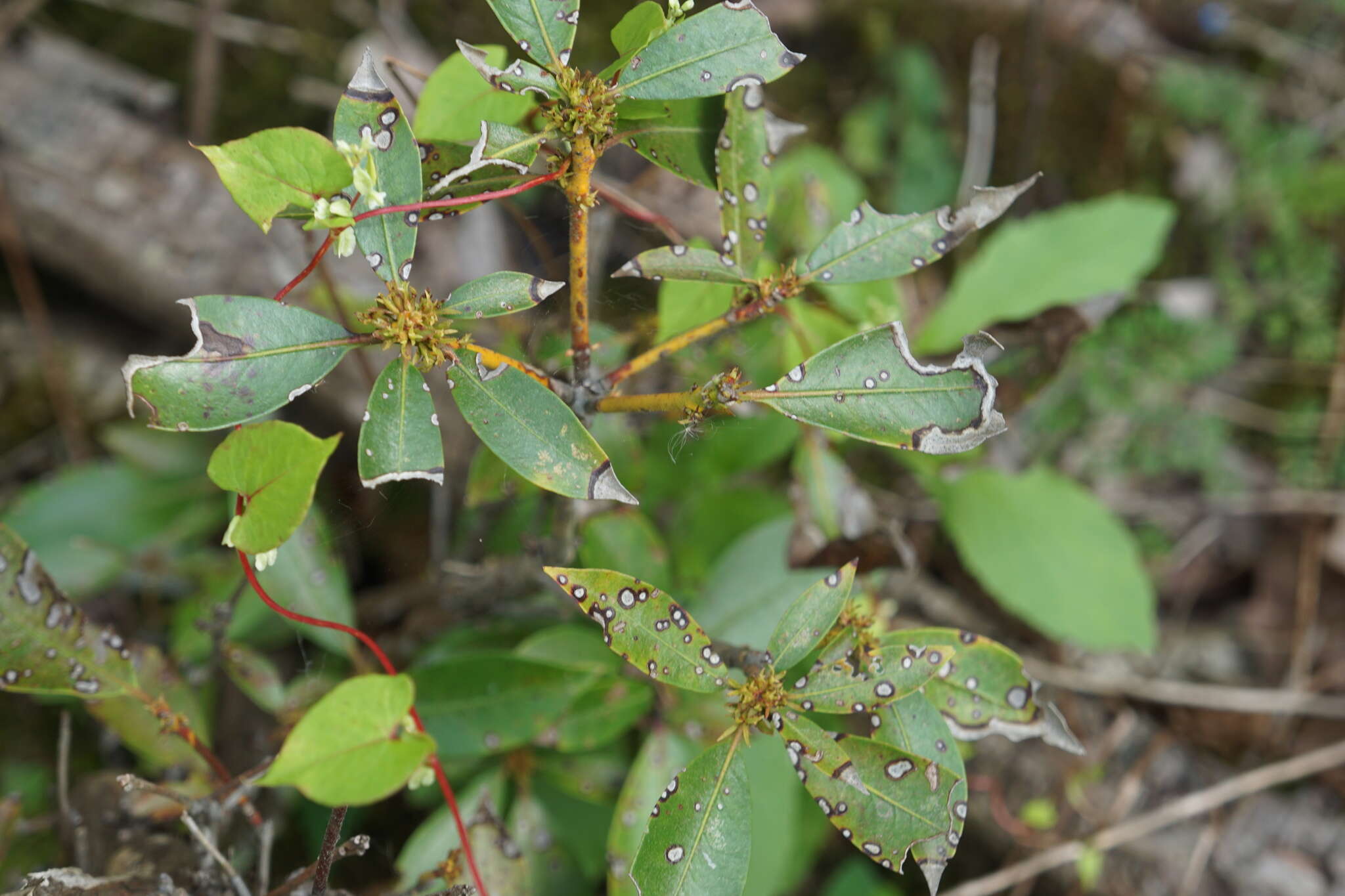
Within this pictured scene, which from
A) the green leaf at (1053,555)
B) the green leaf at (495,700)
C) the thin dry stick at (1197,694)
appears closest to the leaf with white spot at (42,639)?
the green leaf at (495,700)

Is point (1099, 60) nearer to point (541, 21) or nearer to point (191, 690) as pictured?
point (541, 21)

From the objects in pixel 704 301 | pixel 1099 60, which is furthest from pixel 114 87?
pixel 1099 60

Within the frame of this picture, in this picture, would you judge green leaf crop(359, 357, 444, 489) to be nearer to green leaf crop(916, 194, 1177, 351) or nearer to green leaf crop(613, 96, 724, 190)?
green leaf crop(613, 96, 724, 190)

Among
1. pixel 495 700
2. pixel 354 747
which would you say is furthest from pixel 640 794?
pixel 354 747

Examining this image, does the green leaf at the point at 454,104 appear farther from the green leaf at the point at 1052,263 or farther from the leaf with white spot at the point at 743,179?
the green leaf at the point at 1052,263

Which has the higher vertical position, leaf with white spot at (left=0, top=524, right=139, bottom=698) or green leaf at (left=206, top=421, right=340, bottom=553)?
green leaf at (left=206, top=421, right=340, bottom=553)

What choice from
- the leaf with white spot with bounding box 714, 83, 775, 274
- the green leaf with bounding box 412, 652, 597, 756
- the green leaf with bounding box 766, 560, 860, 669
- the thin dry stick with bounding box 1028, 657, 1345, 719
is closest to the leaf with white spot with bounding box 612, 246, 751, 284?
the leaf with white spot with bounding box 714, 83, 775, 274
